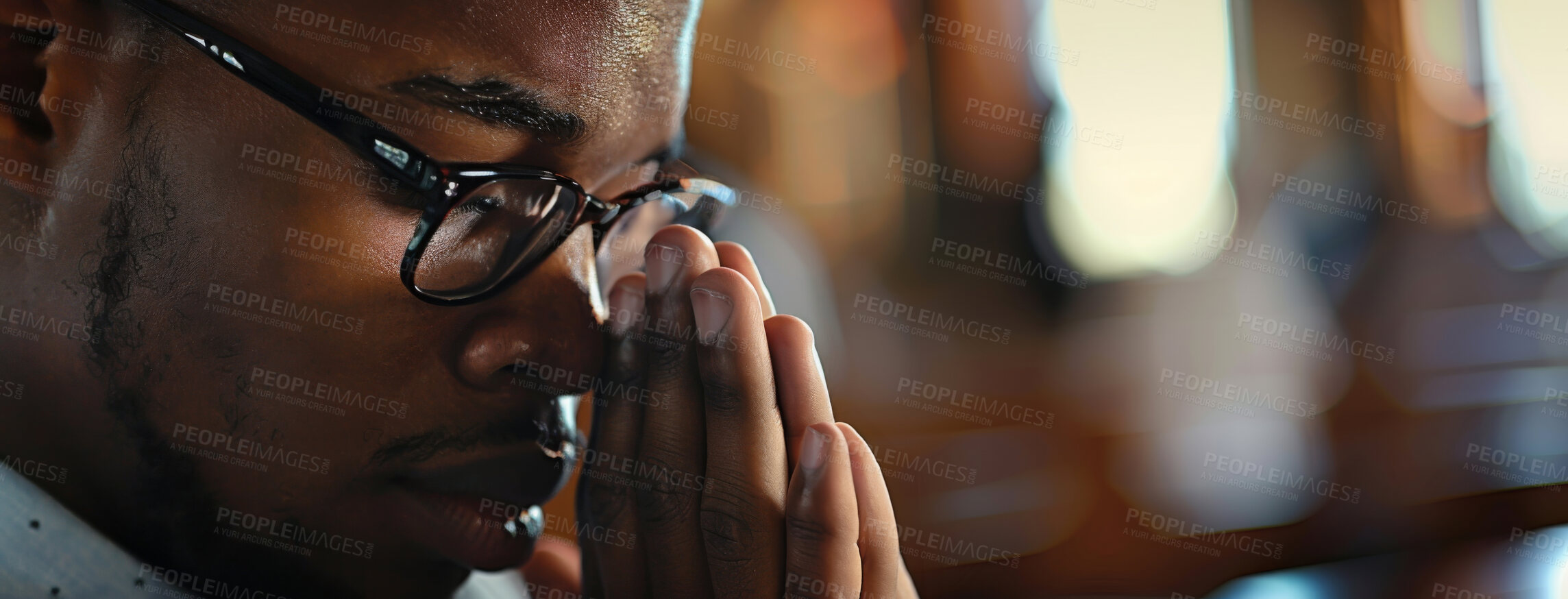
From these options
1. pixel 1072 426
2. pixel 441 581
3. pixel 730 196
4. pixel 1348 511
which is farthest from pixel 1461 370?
pixel 441 581

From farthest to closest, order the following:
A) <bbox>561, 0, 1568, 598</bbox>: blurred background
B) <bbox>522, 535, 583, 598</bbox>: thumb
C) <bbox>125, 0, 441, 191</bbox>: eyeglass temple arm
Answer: <bbox>561, 0, 1568, 598</bbox>: blurred background
<bbox>522, 535, 583, 598</bbox>: thumb
<bbox>125, 0, 441, 191</bbox>: eyeglass temple arm

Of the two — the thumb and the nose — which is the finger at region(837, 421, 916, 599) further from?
the thumb

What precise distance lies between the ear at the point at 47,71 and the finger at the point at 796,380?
2.22ft

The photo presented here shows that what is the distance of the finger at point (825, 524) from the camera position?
75 cm

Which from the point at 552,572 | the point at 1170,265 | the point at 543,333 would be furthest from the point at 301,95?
the point at 1170,265

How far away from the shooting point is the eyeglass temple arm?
2.27 ft

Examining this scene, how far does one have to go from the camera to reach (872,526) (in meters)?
0.82

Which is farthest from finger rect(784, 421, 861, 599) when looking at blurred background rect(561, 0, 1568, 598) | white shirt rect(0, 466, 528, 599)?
blurred background rect(561, 0, 1568, 598)

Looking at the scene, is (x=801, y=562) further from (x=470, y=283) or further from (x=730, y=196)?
(x=730, y=196)

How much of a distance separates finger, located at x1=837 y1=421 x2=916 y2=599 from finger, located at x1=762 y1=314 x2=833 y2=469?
4cm

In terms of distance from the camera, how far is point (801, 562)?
76 centimetres

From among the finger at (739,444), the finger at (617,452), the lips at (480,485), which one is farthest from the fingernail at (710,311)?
the lips at (480,485)

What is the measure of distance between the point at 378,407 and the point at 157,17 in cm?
41

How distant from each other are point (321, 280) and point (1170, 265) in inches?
137
